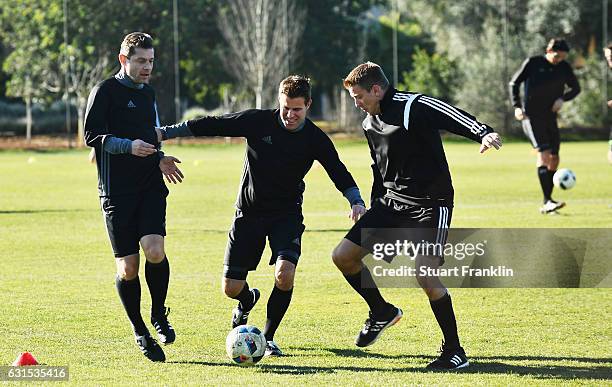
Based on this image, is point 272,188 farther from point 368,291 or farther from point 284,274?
point 368,291

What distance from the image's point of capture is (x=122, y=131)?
7664 millimetres

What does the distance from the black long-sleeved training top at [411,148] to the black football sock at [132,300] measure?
6.05 feet

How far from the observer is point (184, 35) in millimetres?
51344

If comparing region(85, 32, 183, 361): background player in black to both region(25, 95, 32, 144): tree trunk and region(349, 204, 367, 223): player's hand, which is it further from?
region(25, 95, 32, 144): tree trunk

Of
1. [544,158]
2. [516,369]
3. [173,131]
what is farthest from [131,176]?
[544,158]

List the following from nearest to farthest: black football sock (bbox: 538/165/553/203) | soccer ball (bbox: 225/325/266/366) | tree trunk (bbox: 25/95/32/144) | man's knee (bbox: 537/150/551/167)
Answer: soccer ball (bbox: 225/325/266/366) < black football sock (bbox: 538/165/553/203) < man's knee (bbox: 537/150/551/167) < tree trunk (bbox: 25/95/32/144)

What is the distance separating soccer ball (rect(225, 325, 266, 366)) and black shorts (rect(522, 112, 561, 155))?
1078 centimetres

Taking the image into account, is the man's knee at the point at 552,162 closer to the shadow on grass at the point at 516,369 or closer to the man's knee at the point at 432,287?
the shadow on grass at the point at 516,369

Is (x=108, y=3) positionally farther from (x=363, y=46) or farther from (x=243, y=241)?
(x=243, y=241)

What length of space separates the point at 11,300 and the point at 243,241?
9.98 ft

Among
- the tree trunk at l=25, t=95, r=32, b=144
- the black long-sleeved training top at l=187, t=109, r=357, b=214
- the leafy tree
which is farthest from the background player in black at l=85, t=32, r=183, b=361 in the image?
the leafy tree

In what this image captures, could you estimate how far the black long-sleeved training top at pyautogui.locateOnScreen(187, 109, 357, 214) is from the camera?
760 cm

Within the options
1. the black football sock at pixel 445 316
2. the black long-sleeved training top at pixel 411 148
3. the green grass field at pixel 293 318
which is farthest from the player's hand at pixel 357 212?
the green grass field at pixel 293 318

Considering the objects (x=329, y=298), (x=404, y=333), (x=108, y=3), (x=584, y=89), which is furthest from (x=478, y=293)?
(x=108, y=3)
